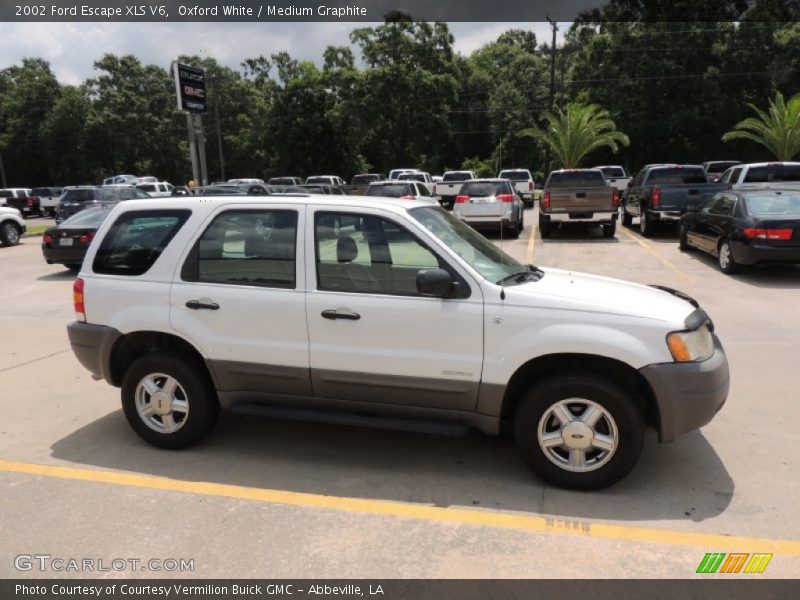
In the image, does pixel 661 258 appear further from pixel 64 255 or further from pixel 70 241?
pixel 64 255

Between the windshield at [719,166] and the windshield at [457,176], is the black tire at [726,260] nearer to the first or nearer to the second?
the windshield at [457,176]

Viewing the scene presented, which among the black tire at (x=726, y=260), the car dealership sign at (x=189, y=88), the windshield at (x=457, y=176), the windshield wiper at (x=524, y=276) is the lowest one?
the black tire at (x=726, y=260)

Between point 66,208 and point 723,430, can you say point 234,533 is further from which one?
point 66,208

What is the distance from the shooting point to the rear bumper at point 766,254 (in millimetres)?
9781

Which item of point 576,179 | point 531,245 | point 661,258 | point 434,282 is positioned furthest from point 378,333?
point 576,179

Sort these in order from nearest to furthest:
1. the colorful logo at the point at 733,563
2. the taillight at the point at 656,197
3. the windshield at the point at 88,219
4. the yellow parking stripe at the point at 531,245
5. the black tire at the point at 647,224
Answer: the colorful logo at the point at 733,563
the windshield at the point at 88,219
the yellow parking stripe at the point at 531,245
the taillight at the point at 656,197
the black tire at the point at 647,224

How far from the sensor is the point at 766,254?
9.88 metres

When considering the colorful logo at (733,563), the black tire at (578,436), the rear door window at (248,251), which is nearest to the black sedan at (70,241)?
the rear door window at (248,251)

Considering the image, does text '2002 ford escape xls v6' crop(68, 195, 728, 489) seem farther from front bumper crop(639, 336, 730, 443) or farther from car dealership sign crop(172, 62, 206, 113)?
car dealership sign crop(172, 62, 206, 113)

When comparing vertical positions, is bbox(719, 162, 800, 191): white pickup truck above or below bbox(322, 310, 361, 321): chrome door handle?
above

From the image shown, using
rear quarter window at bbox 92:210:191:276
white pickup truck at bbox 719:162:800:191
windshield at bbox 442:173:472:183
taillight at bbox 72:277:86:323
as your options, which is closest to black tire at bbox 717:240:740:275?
white pickup truck at bbox 719:162:800:191

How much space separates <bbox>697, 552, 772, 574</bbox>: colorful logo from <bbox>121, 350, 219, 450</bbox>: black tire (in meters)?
3.16

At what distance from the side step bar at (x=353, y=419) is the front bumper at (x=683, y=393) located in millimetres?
1145

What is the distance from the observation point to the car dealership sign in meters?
26.0
